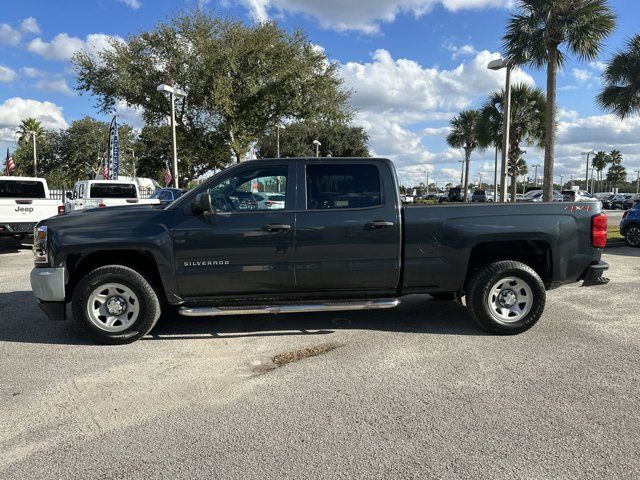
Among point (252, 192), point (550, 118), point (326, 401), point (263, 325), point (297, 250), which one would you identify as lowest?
point (326, 401)

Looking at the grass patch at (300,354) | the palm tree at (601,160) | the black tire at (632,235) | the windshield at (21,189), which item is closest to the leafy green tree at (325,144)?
the windshield at (21,189)

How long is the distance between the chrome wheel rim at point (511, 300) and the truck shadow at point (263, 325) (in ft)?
1.12

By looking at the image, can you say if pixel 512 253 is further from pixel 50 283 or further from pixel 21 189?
pixel 21 189

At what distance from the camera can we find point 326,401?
3.67m

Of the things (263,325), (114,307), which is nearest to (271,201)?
(263,325)

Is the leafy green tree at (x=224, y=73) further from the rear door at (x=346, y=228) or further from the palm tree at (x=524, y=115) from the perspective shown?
the rear door at (x=346, y=228)

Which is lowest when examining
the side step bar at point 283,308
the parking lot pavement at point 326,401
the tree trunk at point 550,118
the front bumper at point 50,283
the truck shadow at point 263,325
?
the parking lot pavement at point 326,401

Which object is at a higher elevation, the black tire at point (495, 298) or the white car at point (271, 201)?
the white car at point (271, 201)

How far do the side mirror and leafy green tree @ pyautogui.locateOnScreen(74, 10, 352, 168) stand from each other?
1770cm

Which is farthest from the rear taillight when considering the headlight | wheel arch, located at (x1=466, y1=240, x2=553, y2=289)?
the headlight

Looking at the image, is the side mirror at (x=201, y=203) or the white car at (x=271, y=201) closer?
the side mirror at (x=201, y=203)

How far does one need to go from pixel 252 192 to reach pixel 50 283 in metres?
2.23

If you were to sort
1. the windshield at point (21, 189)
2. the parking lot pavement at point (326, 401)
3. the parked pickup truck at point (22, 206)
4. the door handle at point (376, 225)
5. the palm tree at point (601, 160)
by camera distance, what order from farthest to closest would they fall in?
the palm tree at point (601, 160), the windshield at point (21, 189), the parked pickup truck at point (22, 206), the door handle at point (376, 225), the parking lot pavement at point (326, 401)

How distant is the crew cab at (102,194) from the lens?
48.2 feet
